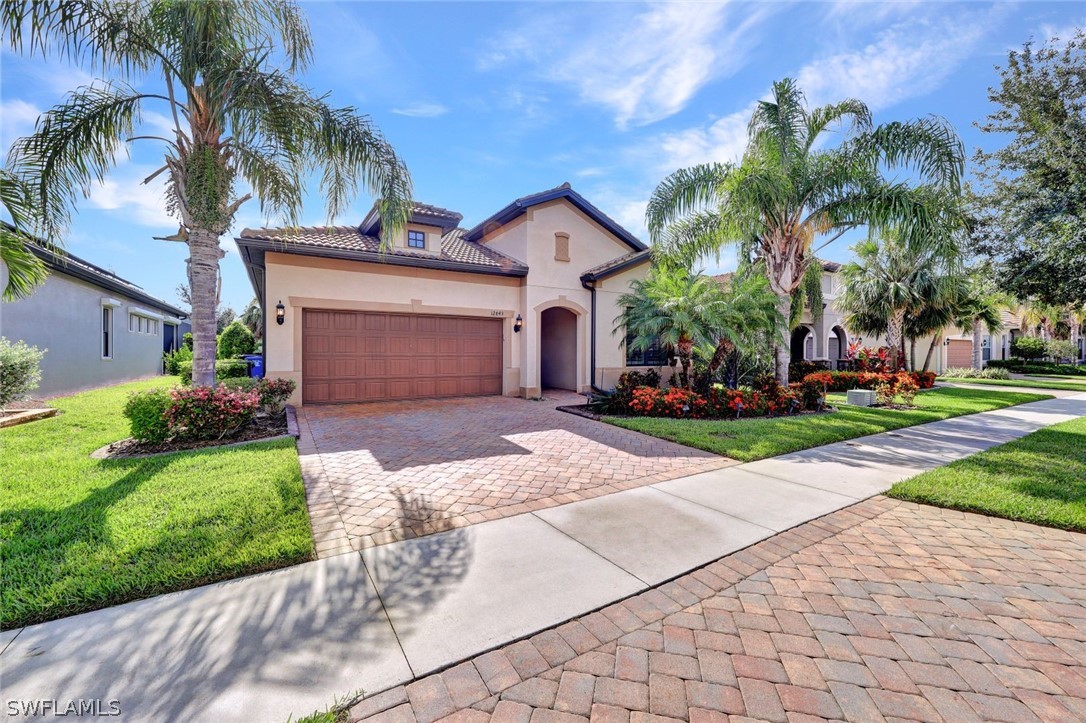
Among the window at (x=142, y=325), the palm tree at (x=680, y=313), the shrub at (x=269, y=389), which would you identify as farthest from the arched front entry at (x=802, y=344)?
the window at (x=142, y=325)

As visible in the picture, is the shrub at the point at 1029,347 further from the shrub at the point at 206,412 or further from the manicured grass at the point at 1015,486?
the shrub at the point at 206,412

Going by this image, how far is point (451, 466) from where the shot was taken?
20.5 ft

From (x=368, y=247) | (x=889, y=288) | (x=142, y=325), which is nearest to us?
(x=368, y=247)

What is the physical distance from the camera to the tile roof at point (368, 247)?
10820 mm

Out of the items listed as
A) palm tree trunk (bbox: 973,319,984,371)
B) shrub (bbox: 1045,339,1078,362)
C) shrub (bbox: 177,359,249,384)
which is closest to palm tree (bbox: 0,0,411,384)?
shrub (bbox: 177,359,249,384)

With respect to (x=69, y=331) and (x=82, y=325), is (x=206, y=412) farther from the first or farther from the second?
(x=82, y=325)

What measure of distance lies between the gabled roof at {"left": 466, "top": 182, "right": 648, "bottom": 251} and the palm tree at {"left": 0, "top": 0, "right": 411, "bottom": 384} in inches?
239

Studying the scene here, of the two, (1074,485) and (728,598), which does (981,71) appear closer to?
(1074,485)

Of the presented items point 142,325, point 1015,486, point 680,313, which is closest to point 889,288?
point 680,313

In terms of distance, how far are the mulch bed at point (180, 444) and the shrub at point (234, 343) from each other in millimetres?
14725

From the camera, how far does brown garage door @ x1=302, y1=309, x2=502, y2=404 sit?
11.7 metres

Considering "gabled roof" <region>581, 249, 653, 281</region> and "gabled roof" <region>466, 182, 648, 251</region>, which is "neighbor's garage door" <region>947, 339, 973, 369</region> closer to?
"gabled roof" <region>466, 182, 648, 251</region>

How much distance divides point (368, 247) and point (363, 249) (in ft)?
1.68

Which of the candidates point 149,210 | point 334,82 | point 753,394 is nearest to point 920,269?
point 753,394
